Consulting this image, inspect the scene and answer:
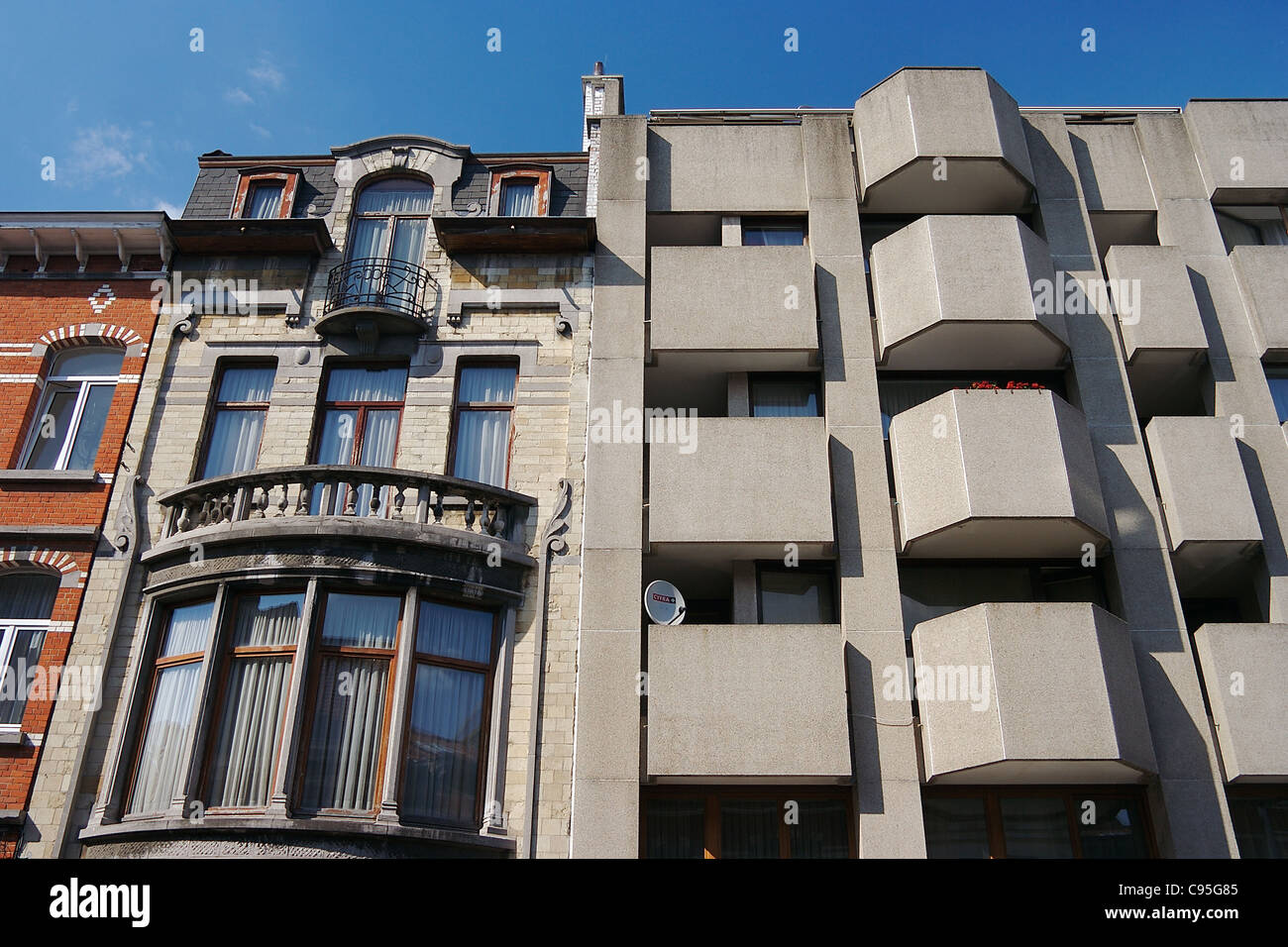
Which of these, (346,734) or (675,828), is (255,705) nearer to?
(346,734)

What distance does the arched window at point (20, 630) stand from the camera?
1337 cm

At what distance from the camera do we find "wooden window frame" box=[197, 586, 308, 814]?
12.0 metres

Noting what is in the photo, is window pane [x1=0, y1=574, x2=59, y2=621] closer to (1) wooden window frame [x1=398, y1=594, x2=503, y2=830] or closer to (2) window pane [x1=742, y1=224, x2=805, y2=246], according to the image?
(1) wooden window frame [x1=398, y1=594, x2=503, y2=830]

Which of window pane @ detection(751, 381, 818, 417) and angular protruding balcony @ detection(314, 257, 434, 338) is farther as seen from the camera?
window pane @ detection(751, 381, 818, 417)

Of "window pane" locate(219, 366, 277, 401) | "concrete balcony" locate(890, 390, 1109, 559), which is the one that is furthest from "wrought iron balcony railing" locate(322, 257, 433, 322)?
"concrete balcony" locate(890, 390, 1109, 559)

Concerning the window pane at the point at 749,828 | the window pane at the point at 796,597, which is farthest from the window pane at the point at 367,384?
the window pane at the point at 749,828

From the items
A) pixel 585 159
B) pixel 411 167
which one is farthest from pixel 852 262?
pixel 411 167

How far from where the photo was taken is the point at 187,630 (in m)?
13.4

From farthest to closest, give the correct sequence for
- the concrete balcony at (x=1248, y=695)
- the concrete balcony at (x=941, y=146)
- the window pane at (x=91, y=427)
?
the concrete balcony at (x=941, y=146)
the window pane at (x=91, y=427)
the concrete balcony at (x=1248, y=695)

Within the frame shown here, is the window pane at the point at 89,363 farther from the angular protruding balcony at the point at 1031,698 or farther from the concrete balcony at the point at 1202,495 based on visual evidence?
the concrete balcony at the point at 1202,495

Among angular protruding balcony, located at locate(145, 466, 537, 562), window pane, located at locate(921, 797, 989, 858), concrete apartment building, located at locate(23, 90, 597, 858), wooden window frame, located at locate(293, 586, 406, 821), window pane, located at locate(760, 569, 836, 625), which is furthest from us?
window pane, located at locate(760, 569, 836, 625)

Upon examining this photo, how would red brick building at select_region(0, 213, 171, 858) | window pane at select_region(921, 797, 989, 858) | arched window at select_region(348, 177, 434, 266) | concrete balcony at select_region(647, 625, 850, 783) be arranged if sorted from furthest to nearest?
arched window at select_region(348, 177, 434, 266)
red brick building at select_region(0, 213, 171, 858)
window pane at select_region(921, 797, 989, 858)
concrete balcony at select_region(647, 625, 850, 783)

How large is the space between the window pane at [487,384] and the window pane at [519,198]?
2.90 meters

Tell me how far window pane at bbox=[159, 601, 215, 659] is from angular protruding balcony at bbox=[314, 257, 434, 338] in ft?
15.5
